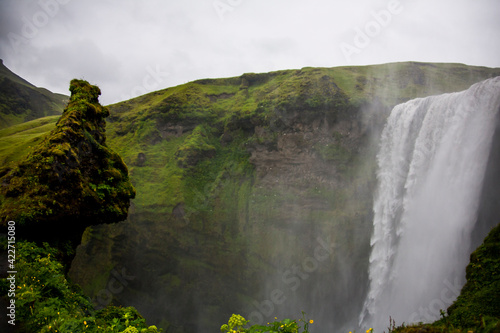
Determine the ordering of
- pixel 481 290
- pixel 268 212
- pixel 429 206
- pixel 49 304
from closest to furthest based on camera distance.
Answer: pixel 49 304, pixel 481 290, pixel 429 206, pixel 268 212

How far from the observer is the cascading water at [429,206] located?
56.7 feet

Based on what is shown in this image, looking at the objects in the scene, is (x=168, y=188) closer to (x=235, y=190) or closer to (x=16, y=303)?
(x=235, y=190)

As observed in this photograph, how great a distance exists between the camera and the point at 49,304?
6.57 m

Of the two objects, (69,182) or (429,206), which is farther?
(429,206)

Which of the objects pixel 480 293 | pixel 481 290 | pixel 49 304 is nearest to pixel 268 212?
pixel 481 290

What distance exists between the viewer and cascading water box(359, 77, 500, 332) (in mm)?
17297

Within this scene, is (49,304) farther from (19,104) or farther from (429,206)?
(19,104)

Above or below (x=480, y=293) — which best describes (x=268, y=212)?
above

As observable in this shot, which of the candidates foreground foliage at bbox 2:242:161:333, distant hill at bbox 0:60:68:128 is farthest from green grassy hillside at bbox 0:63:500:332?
distant hill at bbox 0:60:68:128

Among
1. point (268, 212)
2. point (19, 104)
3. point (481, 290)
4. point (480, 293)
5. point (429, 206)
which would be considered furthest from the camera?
point (19, 104)

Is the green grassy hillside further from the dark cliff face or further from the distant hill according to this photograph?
the distant hill

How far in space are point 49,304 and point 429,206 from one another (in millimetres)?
23064

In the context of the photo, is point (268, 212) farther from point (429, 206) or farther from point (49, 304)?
point (49, 304)

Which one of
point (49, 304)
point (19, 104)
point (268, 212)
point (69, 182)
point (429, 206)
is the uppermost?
point (19, 104)
